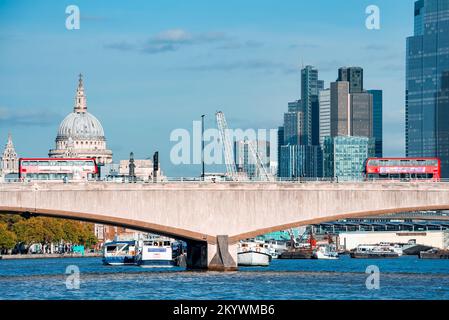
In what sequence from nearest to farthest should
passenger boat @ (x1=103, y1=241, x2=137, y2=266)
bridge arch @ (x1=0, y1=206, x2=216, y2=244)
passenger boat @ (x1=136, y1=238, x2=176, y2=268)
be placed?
bridge arch @ (x1=0, y1=206, x2=216, y2=244), passenger boat @ (x1=136, y1=238, x2=176, y2=268), passenger boat @ (x1=103, y1=241, x2=137, y2=266)

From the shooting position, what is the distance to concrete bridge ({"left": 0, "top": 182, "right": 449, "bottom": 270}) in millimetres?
125938

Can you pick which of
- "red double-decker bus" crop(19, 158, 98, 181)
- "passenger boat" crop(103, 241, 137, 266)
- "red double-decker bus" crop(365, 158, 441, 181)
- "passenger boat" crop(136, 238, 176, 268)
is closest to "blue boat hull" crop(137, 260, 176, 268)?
"passenger boat" crop(136, 238, 176, 268)

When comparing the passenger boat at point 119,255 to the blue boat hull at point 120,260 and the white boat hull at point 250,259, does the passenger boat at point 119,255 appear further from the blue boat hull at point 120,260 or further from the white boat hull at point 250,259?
the white boat hull at point 250,259

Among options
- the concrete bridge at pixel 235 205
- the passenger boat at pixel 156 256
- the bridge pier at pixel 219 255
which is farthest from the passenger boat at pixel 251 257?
the concrete bridge at pixel 235 205

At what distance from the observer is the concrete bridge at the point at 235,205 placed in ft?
413

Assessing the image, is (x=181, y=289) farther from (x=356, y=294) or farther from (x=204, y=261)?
(x=204, y=261)

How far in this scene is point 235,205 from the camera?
12850cm

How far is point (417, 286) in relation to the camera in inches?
4126

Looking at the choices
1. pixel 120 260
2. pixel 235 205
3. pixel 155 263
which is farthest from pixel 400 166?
pixel 120 260

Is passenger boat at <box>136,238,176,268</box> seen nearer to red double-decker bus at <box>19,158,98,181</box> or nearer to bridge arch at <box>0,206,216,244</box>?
red double-decker bus at <box>19,158,98,181</box>

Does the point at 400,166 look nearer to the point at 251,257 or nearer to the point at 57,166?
the point at 251,257
